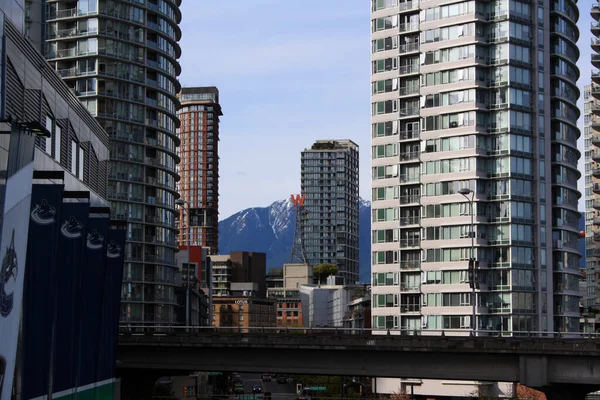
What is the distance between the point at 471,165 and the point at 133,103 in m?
46.0

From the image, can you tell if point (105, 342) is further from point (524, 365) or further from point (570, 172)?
point (570, 172)

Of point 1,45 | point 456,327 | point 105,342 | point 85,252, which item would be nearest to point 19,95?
point 1,45

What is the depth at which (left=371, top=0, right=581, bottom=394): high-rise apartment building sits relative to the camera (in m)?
138

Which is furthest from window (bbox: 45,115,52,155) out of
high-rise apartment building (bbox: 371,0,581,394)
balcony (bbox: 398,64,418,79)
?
balcony (bbox: 398,64,418,79)

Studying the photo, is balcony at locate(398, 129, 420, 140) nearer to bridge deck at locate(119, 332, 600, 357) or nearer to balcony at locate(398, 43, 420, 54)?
balcony at locate(398, 43, 420, 54)

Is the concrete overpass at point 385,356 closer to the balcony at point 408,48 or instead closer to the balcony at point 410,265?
the balcony at point 410,265

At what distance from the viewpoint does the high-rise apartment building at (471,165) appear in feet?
451

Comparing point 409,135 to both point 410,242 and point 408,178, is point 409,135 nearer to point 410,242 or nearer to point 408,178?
point 408,178

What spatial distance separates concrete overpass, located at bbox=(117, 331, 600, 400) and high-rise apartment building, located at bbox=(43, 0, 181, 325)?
56.7m

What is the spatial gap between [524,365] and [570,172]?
236ft

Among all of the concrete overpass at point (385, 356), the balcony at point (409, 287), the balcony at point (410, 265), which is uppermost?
the balcony at point (410, 265)

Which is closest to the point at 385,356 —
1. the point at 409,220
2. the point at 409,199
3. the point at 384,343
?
the point at 384,343

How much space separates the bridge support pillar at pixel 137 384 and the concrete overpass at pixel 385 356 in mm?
513

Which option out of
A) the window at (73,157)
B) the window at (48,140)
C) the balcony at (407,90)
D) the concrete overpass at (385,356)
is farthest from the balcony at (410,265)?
the window at (48,140)
